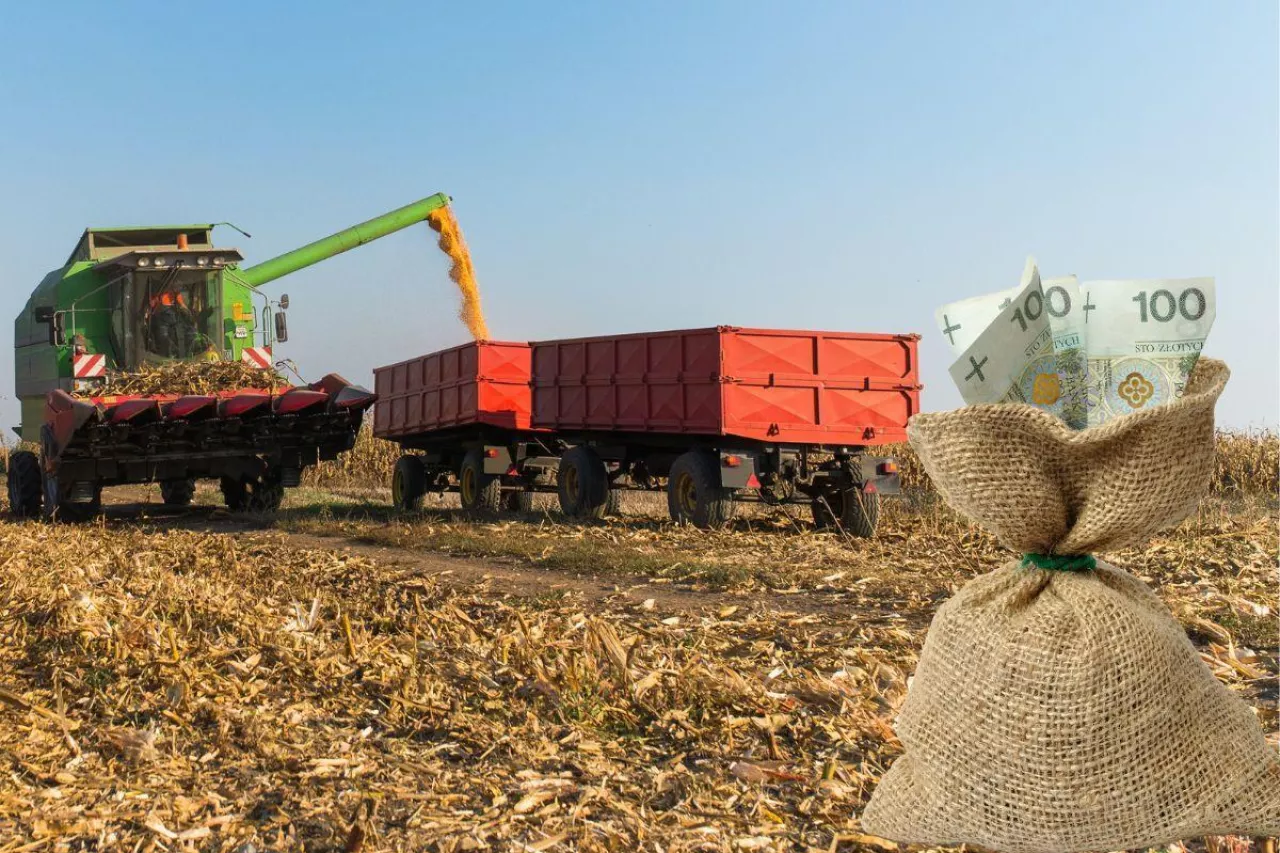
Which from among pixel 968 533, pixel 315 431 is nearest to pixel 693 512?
pixel 968 533

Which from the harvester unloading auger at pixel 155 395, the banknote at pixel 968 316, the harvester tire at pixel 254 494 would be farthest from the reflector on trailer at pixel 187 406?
the banknote at pixel 968 316

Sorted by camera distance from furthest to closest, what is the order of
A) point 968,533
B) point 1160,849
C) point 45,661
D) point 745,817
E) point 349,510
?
point 349,510, point 968,533, point 45,661, point 745,817, point 1160,849

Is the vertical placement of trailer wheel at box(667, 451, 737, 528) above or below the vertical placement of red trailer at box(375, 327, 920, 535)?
below

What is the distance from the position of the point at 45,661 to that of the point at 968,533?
30.3ft

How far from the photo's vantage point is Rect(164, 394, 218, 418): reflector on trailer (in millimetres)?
13508

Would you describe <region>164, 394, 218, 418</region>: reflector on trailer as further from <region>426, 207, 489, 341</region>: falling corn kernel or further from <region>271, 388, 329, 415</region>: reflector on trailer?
<region>426, 207, 489, 341</region>: falling corn kernel

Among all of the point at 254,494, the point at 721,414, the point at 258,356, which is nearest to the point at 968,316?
the point at 721,414

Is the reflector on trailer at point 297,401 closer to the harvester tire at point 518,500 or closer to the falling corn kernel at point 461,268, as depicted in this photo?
the harvester tire at point 518,500

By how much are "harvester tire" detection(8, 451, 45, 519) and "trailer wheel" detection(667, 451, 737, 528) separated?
795 cm

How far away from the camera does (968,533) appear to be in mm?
12656

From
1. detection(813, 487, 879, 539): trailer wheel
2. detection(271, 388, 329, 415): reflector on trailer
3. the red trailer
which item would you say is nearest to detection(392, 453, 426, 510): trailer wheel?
the red trailer

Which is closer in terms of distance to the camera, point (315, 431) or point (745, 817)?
point (745, 817)

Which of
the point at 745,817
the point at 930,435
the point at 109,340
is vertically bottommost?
the point at 745,817

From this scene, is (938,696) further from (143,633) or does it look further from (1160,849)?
(143,633)
